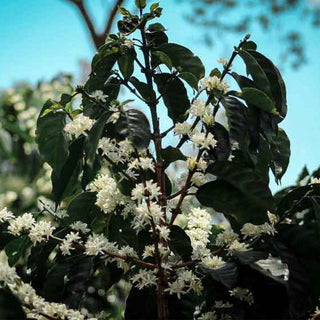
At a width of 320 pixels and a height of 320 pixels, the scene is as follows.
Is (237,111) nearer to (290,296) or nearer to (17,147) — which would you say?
(290,296)

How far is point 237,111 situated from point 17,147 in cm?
267

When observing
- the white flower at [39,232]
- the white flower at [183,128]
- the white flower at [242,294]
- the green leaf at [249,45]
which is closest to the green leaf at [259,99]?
the white flower at [183,128]

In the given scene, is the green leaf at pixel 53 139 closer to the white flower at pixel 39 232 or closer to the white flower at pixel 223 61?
the white flower at pixel 39 232

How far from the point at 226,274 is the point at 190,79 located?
41 centimetres

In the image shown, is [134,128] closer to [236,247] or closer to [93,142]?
[93,142]

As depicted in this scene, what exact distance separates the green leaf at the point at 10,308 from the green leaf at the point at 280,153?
0.62m

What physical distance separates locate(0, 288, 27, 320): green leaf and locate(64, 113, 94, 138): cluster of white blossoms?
15.2 inches

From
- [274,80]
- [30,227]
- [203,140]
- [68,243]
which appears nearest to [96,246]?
[68,243]

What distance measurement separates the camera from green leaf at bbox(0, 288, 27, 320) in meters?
0.80

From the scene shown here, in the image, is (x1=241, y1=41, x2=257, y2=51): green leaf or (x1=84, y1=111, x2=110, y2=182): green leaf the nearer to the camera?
(x1=84, y1=111, x2=110, y2=182): green leaf

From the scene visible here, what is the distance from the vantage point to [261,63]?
3.88 feet

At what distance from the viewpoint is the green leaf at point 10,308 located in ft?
2.61

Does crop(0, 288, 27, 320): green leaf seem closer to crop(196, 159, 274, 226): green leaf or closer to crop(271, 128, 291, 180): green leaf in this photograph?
crop(196, 159, 274, 226): green leaf

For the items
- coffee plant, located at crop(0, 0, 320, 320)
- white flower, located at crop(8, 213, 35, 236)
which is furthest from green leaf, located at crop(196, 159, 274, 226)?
white flower, located at crop(8, 213, 35, 236)
